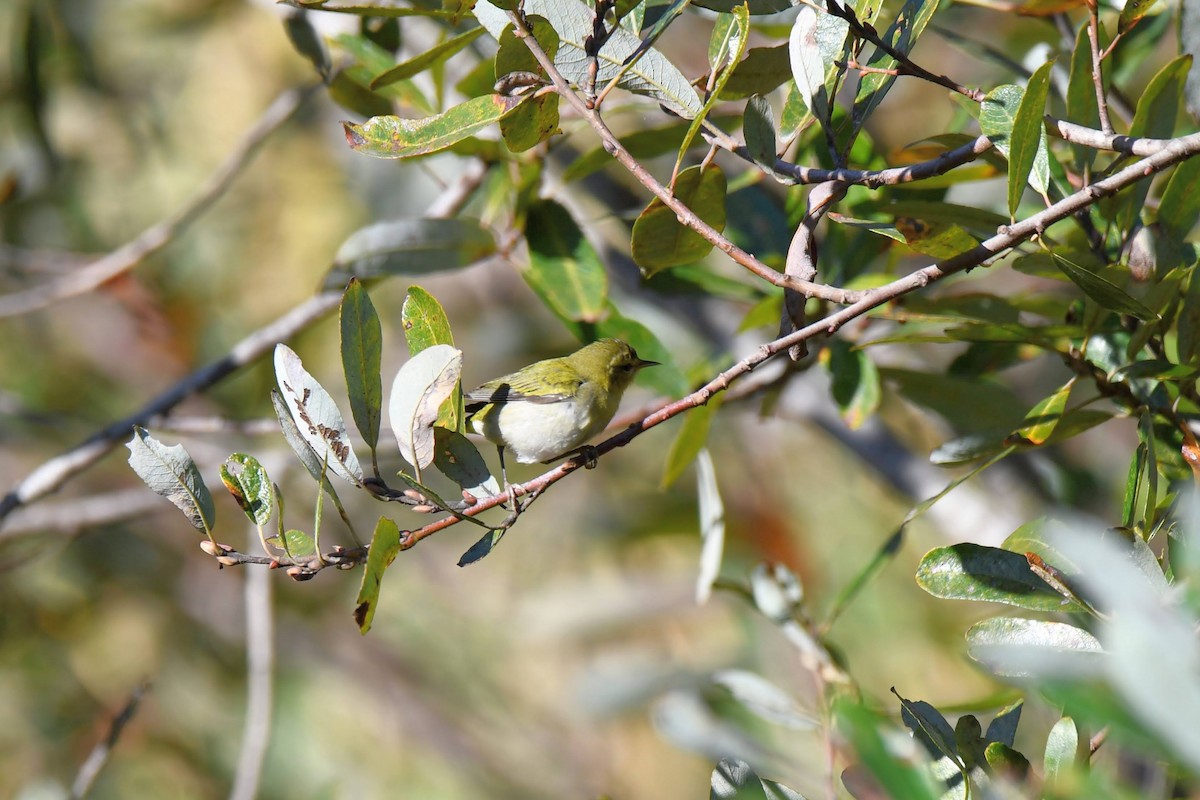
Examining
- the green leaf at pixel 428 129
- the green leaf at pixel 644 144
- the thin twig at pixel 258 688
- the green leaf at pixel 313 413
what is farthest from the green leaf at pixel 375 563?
the thin twig at pixel 258 688

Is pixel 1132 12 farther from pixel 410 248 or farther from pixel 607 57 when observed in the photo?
pixel 410 248

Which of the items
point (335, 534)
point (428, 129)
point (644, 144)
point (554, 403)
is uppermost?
point (428, 129)

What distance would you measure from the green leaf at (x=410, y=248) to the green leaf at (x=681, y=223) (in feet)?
1.99

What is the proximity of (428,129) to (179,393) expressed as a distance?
134 centimetres

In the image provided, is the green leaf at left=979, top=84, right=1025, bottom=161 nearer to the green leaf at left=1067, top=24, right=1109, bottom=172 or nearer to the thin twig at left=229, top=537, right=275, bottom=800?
the green leaf at left=1067, top=24, right=1109, bottom=172

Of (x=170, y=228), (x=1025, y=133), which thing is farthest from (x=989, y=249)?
(x=170, y=228)

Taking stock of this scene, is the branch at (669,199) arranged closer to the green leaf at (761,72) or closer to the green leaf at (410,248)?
the green leaf at (761,72)

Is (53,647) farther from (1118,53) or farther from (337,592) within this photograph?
(1118,53)

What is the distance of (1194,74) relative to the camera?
1.62 metres

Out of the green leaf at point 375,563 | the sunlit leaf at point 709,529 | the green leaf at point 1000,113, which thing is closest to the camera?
the green leaf at point 375,563

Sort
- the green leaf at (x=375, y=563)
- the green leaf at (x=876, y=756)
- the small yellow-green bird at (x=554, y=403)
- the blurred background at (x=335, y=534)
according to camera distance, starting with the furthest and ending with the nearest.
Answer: the blurred background at (x=335, y=534), the small yellow-green bird at (x=554, y=403), the green leaf at (x=375, y=563), the green leaf at (x=876, y=756)

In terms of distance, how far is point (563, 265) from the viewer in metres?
2.03

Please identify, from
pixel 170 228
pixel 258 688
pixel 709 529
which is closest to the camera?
pixel 709 529

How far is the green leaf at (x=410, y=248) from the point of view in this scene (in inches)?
79.6
